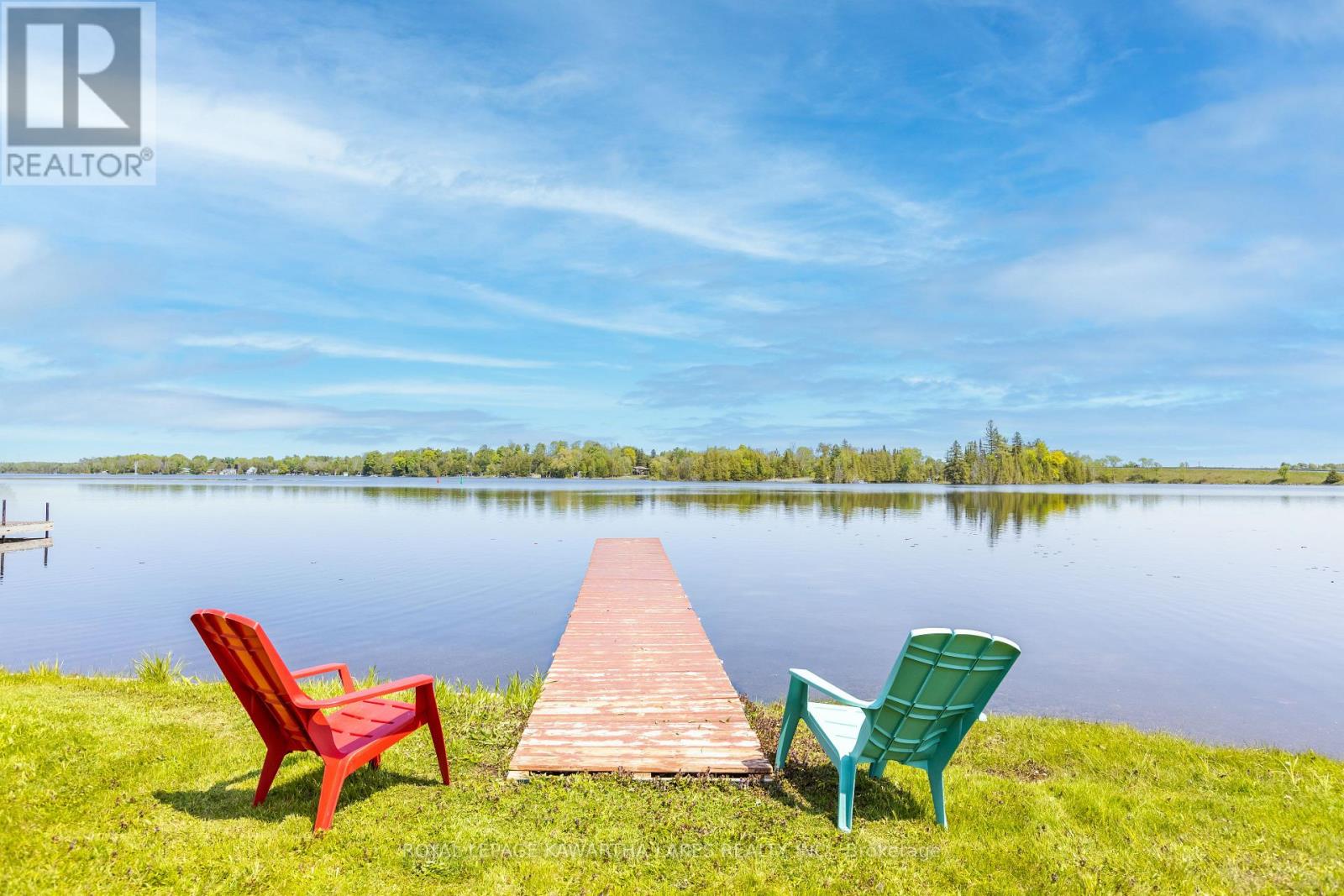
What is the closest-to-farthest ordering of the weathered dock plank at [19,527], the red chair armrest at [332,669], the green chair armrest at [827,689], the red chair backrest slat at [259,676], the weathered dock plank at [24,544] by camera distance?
the red chair backrest slat at [259,676], the green chair armrest at [827,689], the red chair armrest at [332,669], the weathered dock plank at [24,544], the weathered dock plank at [19,527]

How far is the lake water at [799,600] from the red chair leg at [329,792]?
6.15 metres

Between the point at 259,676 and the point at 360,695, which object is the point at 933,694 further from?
the point at 259,676

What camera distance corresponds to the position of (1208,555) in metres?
24.5

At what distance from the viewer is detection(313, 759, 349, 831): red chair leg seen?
434 centimetres

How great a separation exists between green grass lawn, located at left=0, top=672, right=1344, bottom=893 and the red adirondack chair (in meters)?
0.37

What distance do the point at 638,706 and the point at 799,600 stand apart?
996cm

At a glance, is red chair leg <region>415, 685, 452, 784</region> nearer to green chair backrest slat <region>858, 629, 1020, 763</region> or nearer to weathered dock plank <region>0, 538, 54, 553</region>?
green chair backrest slat <region>858, 629, 1020, 763</region>

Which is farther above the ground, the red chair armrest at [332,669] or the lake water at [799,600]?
the red chair armrest at [332,669]

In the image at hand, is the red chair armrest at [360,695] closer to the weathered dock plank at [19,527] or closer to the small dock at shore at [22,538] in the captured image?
the small dock at shore at [22,538]

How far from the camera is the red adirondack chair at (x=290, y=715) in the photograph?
13.7 ft

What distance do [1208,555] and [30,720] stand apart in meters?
30.3

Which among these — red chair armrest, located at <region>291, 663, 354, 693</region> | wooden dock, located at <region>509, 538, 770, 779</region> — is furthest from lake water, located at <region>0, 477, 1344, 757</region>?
red chair armrest, located at <region>291, 663, 354, 693</region>

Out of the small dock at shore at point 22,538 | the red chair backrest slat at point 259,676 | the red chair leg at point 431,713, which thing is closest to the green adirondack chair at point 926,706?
the red chair leg at point 431,713

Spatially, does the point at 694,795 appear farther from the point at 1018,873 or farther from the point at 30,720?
the point at 30,720
